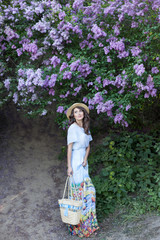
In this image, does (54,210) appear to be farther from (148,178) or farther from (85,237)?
(148,178)

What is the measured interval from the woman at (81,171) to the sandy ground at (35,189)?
7.3 inches

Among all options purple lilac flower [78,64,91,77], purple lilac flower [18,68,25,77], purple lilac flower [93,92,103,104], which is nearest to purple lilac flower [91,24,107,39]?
purple lilac flower [78,64,91,77]

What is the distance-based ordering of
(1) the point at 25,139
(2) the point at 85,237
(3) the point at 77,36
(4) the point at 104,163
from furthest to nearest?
(1) the point at 25,139
(4) the point at 104,163
(3) the point at 77,36
(2) the point at 85,237

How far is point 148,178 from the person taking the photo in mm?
4676

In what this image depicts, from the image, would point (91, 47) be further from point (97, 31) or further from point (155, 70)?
point (155, 70)

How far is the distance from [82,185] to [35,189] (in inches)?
77.6

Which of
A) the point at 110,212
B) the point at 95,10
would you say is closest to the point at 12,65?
the point at 95,10

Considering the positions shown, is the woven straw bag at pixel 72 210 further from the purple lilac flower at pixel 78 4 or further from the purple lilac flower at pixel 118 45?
the purple lilac flower at pixel 78 4

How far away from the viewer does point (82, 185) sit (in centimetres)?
379

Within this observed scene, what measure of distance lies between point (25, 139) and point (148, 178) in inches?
145

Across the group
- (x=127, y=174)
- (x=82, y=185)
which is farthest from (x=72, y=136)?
(x=127, y=174)

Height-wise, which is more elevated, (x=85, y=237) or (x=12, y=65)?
(x=12, y=65)

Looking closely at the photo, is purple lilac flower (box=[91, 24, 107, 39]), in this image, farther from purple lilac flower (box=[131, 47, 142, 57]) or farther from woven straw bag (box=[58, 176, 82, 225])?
woven straw bag (box=[58, 176, 82, 225])

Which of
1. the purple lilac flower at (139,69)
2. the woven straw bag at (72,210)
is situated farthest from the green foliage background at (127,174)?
the purple lilac flower at (139,69)
